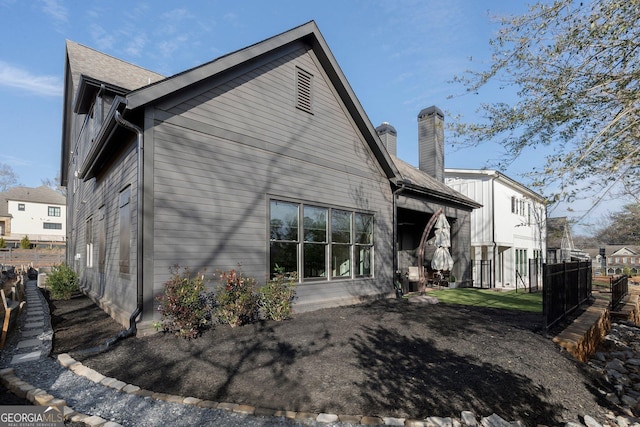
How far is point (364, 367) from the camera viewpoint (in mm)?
4578

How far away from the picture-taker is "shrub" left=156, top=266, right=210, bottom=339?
219 inches

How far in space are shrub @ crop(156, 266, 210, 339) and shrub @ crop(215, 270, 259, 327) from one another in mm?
350

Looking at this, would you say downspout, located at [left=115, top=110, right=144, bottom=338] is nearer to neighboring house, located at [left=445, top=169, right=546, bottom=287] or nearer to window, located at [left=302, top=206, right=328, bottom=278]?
Answer: window, located at [left=302, top=206, right=328, bottom=278]

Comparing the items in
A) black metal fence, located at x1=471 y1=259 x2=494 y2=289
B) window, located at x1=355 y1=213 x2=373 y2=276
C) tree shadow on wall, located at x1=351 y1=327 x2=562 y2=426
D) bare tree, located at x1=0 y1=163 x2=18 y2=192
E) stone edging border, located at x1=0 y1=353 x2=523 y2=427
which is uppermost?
bare tree, located at x1=0 y1=163 x2=18 y2=192

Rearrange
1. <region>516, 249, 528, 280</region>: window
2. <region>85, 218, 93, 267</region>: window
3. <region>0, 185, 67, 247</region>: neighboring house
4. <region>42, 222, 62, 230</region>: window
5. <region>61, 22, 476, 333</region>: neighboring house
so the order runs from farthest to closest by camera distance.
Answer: <region>42, 222, 62, 230</region>: window, <region>0, 185, 67, 247</region>: neighboring house, <region>516, 249, 528, 280</region>: window, <region>85, 218, 93, 267</region>: window, <region>61, 22, 476, 333</region>: neighboring house

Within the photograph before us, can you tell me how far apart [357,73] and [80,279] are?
13.1m

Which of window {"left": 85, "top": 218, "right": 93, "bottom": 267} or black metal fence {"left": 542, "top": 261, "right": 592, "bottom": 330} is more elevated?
window {"left": 85, "top": 218, "right": 93, "bottom": 267}

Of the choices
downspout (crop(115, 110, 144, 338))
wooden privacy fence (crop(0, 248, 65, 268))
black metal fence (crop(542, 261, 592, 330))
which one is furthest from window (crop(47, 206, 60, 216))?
black metal fence (crop(542, 261, 592, 330))

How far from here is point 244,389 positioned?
12.9 ft

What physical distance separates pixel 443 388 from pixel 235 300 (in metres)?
3.81

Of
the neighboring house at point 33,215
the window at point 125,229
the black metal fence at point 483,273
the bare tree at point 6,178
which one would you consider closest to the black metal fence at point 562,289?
the black metal fence at point 483,273

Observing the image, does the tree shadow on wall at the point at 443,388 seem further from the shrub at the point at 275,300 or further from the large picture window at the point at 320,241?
the large picture window at the point at 320,241

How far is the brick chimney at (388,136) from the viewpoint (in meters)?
17.4

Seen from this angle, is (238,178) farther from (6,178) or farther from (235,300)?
(6,178)
